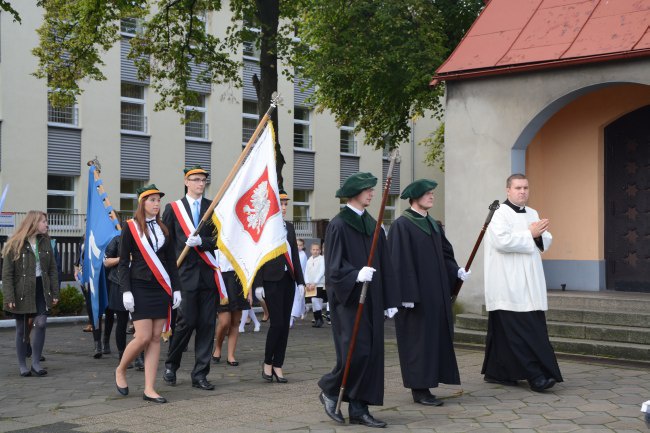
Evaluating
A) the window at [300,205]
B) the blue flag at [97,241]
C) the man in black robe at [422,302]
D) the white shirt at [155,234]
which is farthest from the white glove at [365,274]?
the window at [300,205]

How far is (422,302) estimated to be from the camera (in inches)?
350

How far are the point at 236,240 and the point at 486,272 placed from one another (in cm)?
260

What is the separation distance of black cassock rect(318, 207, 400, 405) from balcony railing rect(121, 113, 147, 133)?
81.4 ft

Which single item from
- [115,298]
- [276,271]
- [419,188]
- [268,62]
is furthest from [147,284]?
[268,62]

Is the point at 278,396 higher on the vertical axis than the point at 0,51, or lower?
lower

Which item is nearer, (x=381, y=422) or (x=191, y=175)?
(x=381, y=422)

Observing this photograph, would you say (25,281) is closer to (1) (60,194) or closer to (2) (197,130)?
(1) (60,194)

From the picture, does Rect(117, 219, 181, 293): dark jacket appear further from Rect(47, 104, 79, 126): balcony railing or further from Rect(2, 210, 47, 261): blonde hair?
Rect(47, 104, 79, 126): balcony railing

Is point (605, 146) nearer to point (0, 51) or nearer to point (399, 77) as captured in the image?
point (399, 77)

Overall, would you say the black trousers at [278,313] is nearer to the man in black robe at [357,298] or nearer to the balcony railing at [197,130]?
the man in black robe at [357,298]

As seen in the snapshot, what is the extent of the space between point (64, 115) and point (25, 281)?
1989cm

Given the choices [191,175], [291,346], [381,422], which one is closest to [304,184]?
[291,346]

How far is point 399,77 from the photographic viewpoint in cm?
2344

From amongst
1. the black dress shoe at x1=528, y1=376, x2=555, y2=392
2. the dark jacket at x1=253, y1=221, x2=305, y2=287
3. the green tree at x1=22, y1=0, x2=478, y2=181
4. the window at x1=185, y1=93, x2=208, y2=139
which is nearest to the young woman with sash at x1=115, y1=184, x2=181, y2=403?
the dark jacket at x1=253, y1=221, x2=305, y2=287
